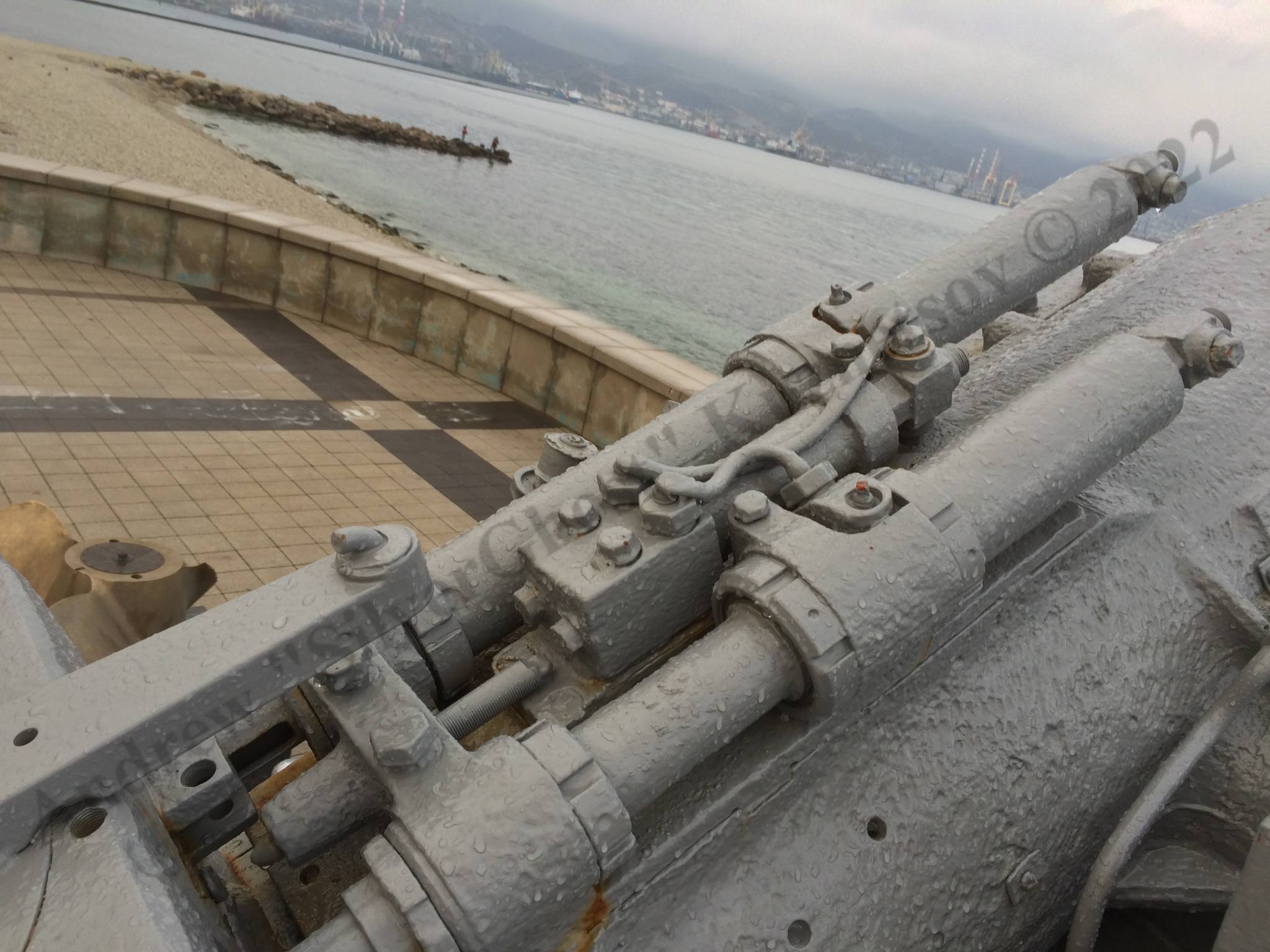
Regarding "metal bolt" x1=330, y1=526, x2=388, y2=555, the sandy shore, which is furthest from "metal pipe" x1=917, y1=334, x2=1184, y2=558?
the sandy shore

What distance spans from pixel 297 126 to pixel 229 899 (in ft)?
124

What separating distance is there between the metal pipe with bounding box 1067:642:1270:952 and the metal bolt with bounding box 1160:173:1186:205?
1.16m

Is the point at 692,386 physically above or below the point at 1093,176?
below

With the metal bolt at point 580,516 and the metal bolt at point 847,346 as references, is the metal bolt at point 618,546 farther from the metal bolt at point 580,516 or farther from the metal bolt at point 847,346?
the metal bolt at point 847,346

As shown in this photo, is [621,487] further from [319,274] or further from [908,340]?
[319,274]

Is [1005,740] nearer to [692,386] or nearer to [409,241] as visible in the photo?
[692,386]

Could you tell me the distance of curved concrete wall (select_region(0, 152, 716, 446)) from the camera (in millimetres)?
7082

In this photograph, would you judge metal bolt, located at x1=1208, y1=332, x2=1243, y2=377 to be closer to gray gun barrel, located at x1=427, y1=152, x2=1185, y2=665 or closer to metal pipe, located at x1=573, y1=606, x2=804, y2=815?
gray gun barrel, located at x1=427, y1=152, x2=1185, y2=665

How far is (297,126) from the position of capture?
115 ft

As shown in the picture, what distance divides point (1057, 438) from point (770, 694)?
0.78 meters

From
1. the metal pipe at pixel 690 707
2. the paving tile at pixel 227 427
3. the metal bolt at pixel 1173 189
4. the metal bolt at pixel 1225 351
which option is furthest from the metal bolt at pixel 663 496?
the paving tile at pixel 227 427

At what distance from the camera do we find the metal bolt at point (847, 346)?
1987mm

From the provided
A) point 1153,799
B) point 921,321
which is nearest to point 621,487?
point 921,321

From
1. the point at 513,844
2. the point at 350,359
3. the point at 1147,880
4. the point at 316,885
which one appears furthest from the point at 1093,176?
the point at 350,359
